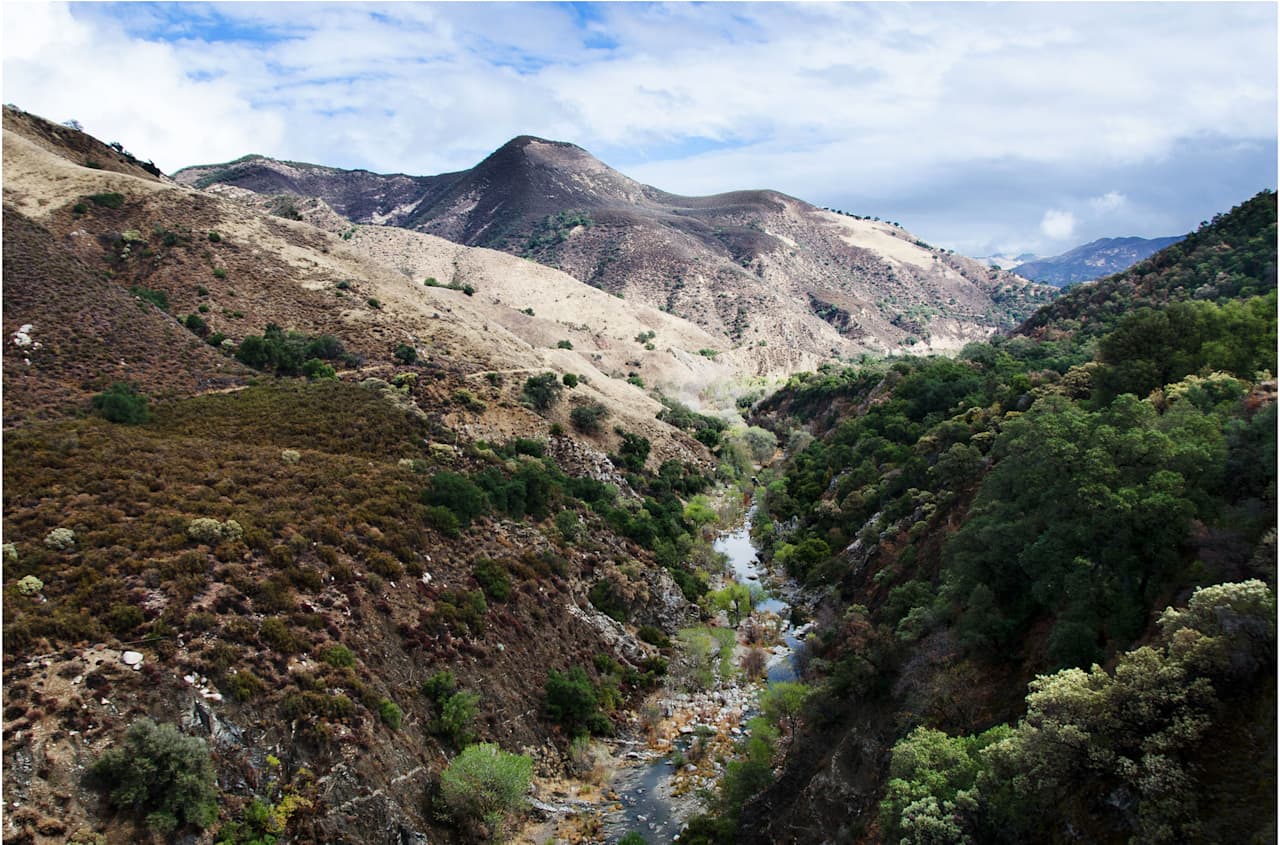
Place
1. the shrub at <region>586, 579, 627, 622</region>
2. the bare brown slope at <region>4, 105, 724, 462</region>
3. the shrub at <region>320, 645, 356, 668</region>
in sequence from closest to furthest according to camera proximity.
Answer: the shrub at <region>320, 645, 356, 668</region>, the shrub at <region>586, 579, 627, 622</region>, the bare brown slope at <region>4, 105, 724, 462</region>

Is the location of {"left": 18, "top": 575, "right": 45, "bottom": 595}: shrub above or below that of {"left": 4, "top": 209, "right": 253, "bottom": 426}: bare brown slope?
below

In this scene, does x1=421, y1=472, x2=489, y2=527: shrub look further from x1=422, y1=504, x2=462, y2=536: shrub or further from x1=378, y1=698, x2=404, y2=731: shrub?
x1=378, y1=698, x2=404, y2=731: shrub

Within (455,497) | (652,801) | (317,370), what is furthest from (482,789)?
(317,370)

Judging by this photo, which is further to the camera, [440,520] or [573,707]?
[440,520]

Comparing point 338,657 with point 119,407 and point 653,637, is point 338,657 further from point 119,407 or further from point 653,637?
point 119,407

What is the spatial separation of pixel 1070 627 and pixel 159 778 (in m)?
25.2

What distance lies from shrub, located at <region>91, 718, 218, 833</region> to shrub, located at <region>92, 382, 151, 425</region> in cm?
2240

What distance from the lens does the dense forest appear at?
16.1 meters

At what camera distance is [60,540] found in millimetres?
28000

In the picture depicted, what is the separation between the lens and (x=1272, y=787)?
46.3ft

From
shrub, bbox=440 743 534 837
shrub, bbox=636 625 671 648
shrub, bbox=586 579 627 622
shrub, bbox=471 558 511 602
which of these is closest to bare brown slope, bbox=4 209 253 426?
shrub, bbox=471 558 511 602

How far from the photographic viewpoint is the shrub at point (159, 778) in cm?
2136

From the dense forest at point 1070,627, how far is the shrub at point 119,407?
108 feet

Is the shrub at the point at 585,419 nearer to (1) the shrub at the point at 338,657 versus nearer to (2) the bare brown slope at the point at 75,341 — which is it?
(2) the bare brown slope at the point at 75,341
